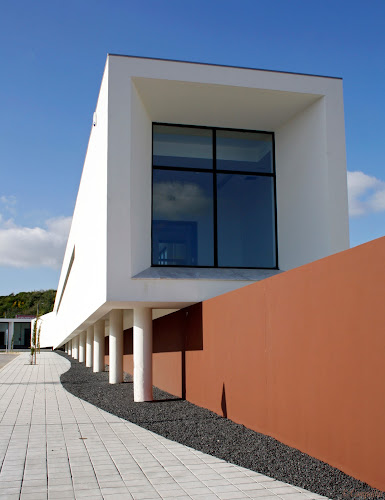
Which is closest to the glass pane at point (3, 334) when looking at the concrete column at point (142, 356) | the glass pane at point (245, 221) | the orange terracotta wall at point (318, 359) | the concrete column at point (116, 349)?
the concrete column at point (116, 349)

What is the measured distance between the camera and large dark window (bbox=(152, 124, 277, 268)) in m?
12.8

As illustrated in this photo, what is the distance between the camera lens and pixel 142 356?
12617 millimetres

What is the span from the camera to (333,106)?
472 inches

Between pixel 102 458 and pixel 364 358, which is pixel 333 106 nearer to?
pixel 364 358

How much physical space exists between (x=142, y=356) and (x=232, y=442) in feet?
17.9

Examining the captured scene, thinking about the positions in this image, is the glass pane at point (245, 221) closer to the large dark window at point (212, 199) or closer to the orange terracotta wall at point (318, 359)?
the large dark window at point (212, 199)

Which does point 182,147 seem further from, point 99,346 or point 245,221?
point 99,346

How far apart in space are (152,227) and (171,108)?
2.78m

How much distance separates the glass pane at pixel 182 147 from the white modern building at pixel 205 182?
1.0 inches

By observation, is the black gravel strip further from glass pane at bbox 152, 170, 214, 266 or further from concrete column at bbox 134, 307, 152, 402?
glass pane at bbox 152, 170, 214, 266

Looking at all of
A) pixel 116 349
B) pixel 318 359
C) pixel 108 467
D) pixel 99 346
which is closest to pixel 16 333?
pixel 99 346

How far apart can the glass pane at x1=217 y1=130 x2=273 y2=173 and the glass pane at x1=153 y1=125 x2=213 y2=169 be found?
0.30 metres

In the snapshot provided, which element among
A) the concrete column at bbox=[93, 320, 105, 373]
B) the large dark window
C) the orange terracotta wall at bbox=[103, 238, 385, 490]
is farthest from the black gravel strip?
the concrete column at bbox=[93, 320, 105, 373]

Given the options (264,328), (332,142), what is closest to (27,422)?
(264,328)
